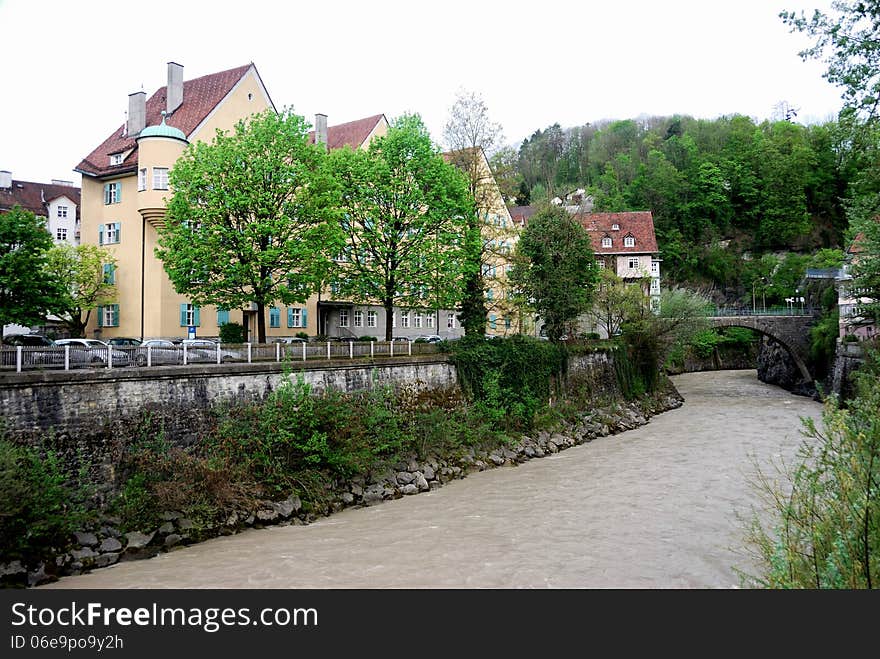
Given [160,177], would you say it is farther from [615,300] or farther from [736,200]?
[736,200]

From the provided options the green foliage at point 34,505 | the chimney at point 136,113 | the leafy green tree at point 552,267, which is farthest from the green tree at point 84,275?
the leafy green tree at point 552,267

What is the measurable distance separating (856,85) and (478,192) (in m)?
20.8

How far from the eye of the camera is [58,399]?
14.2 m

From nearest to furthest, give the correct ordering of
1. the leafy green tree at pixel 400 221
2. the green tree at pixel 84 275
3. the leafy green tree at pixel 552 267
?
the leafy green tree at pixel 400 221 < the green tree at pixel 84 275 < the leafy green tree at pixel 552 267

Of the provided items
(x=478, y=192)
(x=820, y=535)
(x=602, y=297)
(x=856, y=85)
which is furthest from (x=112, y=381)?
(x=602, y=297)

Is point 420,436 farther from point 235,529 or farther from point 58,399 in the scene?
point 58,399

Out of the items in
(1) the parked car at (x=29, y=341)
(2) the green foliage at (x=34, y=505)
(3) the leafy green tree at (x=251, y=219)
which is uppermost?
(3) the leafy green tree at (x=251, y=219)

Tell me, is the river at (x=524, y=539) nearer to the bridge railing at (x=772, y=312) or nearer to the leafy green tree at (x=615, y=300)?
the leafy green tree at (x=615, y=300)

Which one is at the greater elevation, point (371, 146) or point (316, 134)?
point (316, 134)

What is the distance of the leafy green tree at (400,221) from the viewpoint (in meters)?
26.0

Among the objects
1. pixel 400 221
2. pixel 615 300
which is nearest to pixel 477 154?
pixel 400 221

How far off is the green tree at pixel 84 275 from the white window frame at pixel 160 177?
4314mm

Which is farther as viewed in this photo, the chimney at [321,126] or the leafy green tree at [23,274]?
the chimney at [321,126]

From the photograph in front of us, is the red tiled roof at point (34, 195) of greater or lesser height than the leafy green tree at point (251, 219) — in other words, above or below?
above
